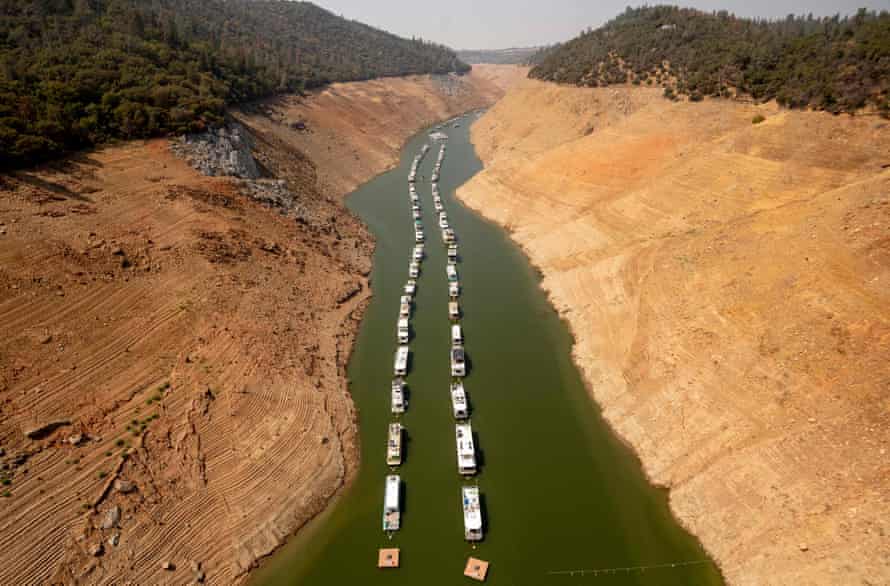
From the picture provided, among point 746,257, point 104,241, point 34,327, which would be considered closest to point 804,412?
point 746,257

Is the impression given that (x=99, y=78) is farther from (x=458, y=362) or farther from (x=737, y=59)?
(x=737, y=59)

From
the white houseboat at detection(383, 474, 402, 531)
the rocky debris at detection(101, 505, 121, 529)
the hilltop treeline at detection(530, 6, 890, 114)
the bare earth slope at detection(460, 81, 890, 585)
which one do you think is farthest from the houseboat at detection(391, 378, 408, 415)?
the hilltop treeline at detection(530, 6, 890, 114)

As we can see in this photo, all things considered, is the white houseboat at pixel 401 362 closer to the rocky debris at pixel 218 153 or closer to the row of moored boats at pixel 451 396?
the row of moored boats at pixel 451 396

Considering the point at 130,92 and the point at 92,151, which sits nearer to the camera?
the point at 92,151

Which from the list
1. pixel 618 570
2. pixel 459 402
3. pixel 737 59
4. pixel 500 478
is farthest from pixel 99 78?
pixel 737 59

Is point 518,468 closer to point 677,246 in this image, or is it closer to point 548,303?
point 548,303
